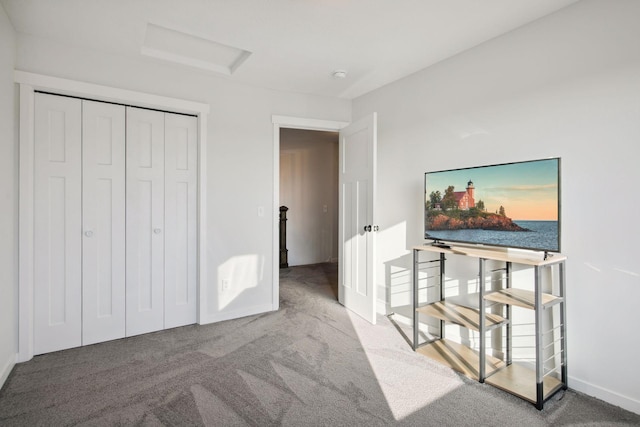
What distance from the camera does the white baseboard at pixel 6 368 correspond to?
2057 mm

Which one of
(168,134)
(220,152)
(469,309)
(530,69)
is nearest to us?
(530,69)

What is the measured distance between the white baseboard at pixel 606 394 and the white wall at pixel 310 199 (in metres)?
4.57

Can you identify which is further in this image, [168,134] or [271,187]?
[271,187]

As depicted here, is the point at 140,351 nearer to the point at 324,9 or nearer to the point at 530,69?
the point at 324,9

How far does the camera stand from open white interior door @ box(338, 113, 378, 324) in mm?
3053

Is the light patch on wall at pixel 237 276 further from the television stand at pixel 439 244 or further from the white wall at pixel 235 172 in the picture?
the television stand at pixel 439 244

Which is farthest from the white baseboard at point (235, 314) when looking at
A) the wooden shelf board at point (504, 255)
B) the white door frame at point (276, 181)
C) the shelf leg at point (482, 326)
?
the shelf leg at point (482, 326)

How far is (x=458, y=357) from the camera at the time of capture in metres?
2.41

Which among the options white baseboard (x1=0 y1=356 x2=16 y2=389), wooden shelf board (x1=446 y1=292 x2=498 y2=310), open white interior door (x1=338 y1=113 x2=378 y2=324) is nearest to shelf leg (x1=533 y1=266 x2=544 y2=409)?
wooden shelf board (x1=446 y1=292 x2=498 y2=310)

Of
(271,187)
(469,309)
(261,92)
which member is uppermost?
(261,92)

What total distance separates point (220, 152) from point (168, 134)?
0.48 meters

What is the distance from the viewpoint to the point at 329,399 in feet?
6.33

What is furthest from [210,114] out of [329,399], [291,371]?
[329,399]

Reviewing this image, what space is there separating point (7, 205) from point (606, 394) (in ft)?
12.9
